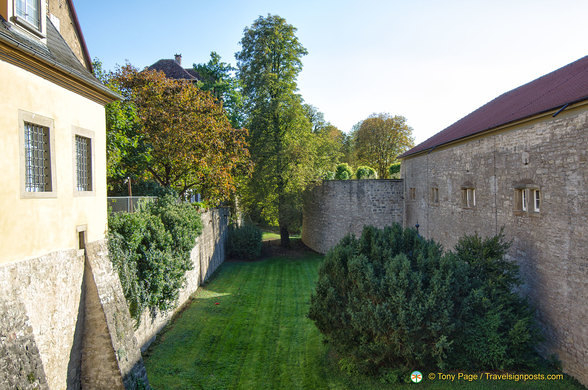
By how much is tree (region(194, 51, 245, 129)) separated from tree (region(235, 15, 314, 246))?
114 inches

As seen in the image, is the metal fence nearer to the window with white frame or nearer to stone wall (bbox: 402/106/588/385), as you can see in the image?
the window with white frame

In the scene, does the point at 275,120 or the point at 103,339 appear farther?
the point at 275,120

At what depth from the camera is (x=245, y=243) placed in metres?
23.6

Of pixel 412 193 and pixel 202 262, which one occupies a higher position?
pixel 412 193

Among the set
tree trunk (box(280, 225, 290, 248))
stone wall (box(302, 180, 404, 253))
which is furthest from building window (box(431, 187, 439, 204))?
tree trunk (box(280, 225, 290, 248))

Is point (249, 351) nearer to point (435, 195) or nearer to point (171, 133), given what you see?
point (171, 133)

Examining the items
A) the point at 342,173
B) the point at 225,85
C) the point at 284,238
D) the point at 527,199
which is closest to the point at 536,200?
the point at 527,199

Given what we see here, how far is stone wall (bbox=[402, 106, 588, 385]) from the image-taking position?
325 inches

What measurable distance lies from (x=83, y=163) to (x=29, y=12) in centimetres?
271

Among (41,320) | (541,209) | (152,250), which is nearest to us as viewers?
(41,320)

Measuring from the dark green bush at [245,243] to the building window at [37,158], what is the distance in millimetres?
17508

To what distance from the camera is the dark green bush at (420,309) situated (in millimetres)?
8297

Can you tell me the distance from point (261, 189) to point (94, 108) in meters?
15.8

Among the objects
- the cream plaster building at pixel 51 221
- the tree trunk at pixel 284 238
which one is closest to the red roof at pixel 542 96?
the cream plaster building at pixel 51 221
